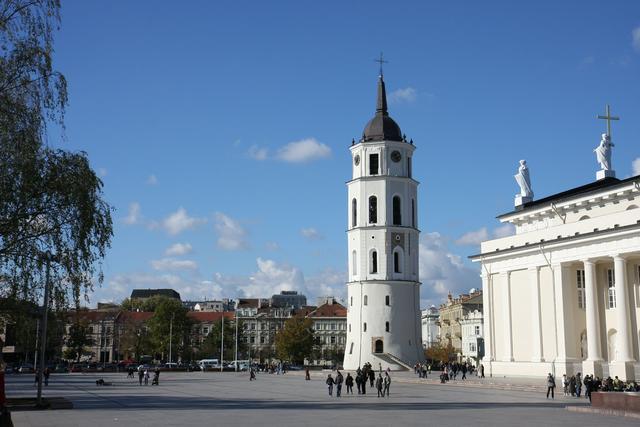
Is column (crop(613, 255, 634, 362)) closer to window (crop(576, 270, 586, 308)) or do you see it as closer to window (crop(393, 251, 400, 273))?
window (crop(576, 270, 586, 308))

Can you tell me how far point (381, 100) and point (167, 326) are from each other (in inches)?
2239

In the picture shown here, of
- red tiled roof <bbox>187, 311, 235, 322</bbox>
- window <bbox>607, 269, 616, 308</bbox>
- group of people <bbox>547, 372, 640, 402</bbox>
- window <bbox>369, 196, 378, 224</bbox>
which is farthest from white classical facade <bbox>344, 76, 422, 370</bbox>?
red tiled roof <bbox>187, 311, 235, 322</bbox>

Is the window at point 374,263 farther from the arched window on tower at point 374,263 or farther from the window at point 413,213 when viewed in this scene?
the window at point 413,213

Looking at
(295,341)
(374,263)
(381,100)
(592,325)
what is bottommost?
(295,341)

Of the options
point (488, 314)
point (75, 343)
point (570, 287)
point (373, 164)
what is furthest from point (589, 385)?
point (75, 343)

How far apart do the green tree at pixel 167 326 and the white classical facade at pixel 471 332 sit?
4552 centimetres

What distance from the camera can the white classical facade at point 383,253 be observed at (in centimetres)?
7762

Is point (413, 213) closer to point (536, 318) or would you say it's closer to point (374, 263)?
point (374, 263)

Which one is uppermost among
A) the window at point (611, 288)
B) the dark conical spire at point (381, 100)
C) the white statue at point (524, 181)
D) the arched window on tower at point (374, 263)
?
the dark conical spire at point (381, 100)

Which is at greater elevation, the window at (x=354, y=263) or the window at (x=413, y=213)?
the window at (x=413, y=213)

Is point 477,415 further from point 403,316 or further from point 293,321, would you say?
point 293,321

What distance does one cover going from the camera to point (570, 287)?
48.8 m

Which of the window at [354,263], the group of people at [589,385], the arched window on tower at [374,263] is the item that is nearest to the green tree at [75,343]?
the window at [354,263]

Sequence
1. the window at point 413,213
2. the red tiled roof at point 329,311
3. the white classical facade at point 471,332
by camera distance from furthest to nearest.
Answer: the red tiled roof at point 329,311, the white classical facade at point 471,332, the window at point 413,213
